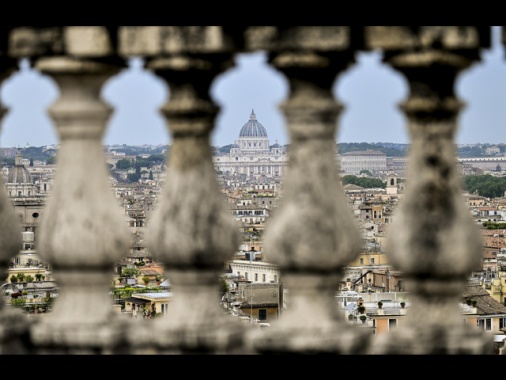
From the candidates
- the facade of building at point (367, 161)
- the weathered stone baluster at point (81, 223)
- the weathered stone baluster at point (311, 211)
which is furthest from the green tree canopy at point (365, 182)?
the weathered stone baluster at point (311, 211)

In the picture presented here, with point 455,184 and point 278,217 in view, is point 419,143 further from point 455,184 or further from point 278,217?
point 278,217

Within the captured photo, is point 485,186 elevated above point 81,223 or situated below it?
above

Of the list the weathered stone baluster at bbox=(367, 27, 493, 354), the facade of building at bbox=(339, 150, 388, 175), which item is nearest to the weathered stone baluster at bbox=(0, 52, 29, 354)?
the weathered stone baluster at bbox=(367, 27, 493, 354)

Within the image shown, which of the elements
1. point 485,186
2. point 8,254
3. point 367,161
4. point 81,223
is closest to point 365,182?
point 485,186

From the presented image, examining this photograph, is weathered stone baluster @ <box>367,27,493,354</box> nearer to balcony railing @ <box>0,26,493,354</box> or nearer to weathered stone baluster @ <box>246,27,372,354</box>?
balcony railing @ <box>0,26,493,354</box>

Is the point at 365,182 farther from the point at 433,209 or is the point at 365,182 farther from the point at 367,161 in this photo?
the point at 433,209

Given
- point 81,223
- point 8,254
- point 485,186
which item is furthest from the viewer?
point 485,186
